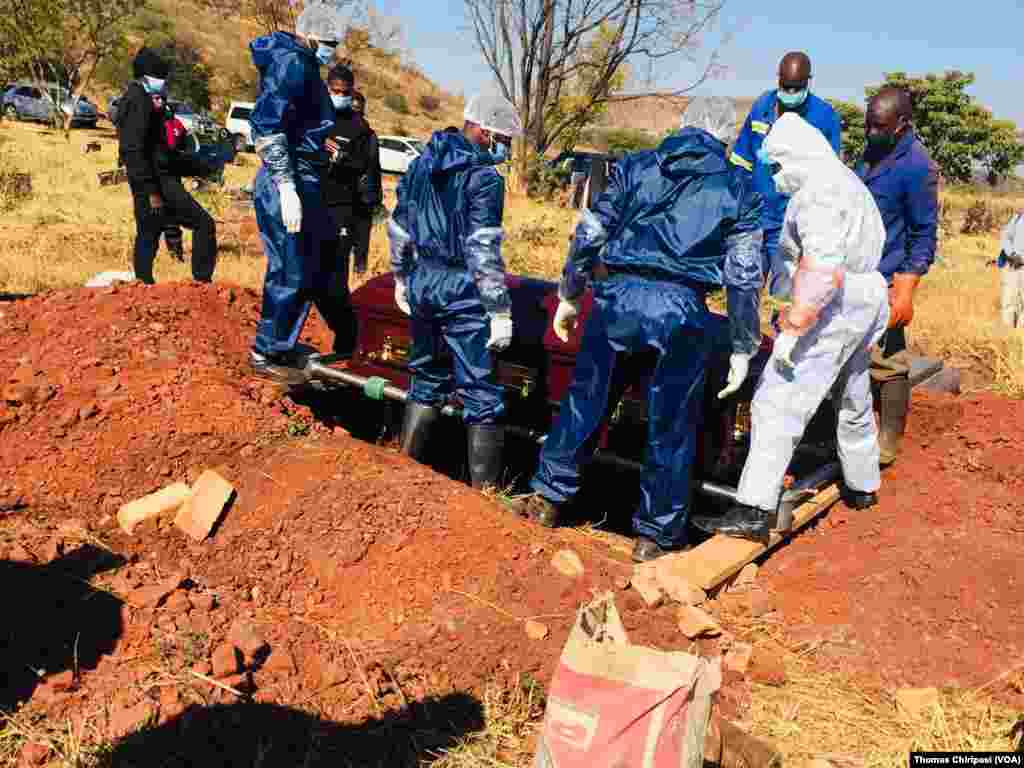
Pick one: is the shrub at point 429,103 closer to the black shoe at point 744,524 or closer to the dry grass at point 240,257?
the dry grass at point 240,257

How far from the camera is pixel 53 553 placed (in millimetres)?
3510

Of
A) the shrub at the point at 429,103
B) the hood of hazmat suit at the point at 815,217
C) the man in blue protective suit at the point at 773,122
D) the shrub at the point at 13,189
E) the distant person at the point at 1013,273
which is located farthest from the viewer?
the shrub at the point at 429,103

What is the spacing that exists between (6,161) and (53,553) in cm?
1367

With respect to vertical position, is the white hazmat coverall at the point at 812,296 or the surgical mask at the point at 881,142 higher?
the surgical mask at the point at 881,142

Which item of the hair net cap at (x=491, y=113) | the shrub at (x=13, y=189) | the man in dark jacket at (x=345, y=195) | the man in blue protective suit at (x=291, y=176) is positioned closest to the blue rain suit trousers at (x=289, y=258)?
the man in blue protective suit at (x=291, y=176)

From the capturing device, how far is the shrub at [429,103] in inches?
2234

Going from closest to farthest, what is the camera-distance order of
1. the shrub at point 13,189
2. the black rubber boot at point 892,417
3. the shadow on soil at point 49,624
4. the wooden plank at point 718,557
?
the shadow on soil at point 49,624 < the wooden plank at point 718,557 < the black rubber boot at point 892,417 < the shrub at point 13,189

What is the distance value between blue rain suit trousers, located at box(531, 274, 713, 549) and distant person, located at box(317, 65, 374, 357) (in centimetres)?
181

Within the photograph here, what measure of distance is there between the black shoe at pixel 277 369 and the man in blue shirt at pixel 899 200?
2940 mm

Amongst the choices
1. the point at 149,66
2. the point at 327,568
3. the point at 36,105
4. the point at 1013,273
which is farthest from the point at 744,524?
the point at 36,105

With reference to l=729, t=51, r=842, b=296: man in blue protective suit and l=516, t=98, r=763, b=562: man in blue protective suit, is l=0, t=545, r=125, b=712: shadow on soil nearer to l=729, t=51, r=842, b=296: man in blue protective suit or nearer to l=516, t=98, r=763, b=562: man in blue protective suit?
l=516, t=98, r=763, b=562: man in blue protective suit

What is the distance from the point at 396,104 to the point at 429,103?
20.5ft

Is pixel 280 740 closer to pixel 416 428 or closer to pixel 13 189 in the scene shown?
pixel 416 428

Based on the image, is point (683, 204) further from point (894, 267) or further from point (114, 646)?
point (114, 646)
